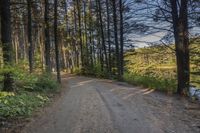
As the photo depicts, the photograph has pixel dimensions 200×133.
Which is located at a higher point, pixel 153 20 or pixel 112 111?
pixel 153 20

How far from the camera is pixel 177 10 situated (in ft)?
56.7

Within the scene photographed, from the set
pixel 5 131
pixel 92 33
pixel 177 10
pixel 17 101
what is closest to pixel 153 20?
pixel 177 10

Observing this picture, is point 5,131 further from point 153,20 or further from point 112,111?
point 153,20

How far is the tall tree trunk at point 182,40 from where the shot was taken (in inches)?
667

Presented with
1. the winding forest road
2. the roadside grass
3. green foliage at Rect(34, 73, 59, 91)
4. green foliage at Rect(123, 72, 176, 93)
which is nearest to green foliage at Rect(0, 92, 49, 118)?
the roadside grass

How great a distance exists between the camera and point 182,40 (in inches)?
676

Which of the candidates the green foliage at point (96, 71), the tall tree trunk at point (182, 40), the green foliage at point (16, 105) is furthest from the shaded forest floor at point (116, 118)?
the green foliage at point (96, 71)

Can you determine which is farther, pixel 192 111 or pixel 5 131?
pixel 192 111

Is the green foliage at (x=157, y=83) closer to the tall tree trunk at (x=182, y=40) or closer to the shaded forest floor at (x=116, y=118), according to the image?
the tall tree trunk at (x=182, y=40)

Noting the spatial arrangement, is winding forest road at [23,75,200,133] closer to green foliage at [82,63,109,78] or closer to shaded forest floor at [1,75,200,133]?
shaded forest floor at [1,75,200,133]

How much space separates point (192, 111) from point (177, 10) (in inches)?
280

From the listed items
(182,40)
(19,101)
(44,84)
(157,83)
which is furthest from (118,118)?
(157,83)

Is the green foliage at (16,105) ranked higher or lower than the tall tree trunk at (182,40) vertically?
lower

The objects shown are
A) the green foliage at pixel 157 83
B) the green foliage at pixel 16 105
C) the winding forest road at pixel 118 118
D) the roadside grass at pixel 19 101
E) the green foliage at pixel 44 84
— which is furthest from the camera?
the green foliage at pixel 157 83
